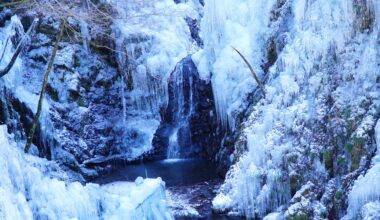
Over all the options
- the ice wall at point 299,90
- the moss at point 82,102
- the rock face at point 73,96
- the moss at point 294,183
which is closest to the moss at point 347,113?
the ice wall at point 299,90

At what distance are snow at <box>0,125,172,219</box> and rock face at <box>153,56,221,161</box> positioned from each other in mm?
8956

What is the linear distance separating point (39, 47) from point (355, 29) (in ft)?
38.4

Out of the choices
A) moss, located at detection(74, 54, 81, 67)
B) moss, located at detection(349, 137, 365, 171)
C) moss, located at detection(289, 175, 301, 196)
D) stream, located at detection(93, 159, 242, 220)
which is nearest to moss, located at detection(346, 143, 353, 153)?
moss, located at detection(349, 137, 365, 171)

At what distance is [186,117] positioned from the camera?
1925cm

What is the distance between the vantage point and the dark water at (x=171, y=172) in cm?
1580

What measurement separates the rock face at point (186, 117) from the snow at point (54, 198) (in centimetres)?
896

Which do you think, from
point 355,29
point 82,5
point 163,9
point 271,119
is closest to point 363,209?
point 271,119

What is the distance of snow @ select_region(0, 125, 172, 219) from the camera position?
7453 mm

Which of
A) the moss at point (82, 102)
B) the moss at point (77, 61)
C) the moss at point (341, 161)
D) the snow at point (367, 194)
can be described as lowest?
the snow at point (367, 194)

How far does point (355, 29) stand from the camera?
12031mm

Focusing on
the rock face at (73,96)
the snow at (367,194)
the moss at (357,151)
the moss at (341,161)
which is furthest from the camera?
the rock face at (73,96)

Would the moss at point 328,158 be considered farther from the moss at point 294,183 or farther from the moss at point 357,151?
the moss at point 294,183

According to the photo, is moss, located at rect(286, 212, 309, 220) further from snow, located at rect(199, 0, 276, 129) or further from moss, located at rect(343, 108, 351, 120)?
snow, located at rect(199, 0, 276, 129)

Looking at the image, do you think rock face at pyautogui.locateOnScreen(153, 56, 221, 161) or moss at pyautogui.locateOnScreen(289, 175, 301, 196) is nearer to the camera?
moss at pyautogui.locateOnScreen(289, 175, 301, 196)
